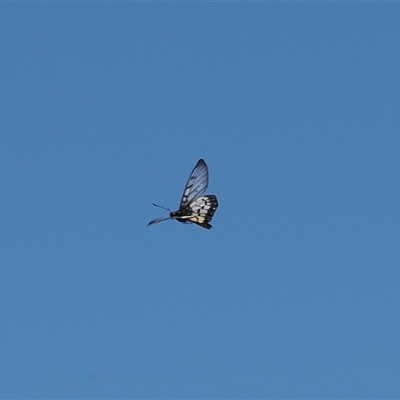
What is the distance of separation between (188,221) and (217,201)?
1.02 metres

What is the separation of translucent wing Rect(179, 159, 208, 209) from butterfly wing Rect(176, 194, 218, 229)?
161 mm

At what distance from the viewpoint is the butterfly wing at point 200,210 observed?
14.6 metres

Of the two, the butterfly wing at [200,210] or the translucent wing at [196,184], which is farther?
the translucent wing at [196,184]

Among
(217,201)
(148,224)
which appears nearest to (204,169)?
(217,201)

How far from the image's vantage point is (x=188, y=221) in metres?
14.5

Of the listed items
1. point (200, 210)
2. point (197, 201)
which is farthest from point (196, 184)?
point (200, 210)

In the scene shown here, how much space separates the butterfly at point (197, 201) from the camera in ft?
48.2

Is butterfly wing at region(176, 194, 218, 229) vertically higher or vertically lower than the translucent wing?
lower

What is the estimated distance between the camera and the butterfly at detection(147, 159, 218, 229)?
14.7 meters

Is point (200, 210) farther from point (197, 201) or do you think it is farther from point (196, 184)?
point (196, 184)

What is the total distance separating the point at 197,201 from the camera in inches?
598

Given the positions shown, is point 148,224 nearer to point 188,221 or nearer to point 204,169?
point 188,221

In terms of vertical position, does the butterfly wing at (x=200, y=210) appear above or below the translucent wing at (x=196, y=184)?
below

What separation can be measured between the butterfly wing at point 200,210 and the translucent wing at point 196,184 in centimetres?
16
